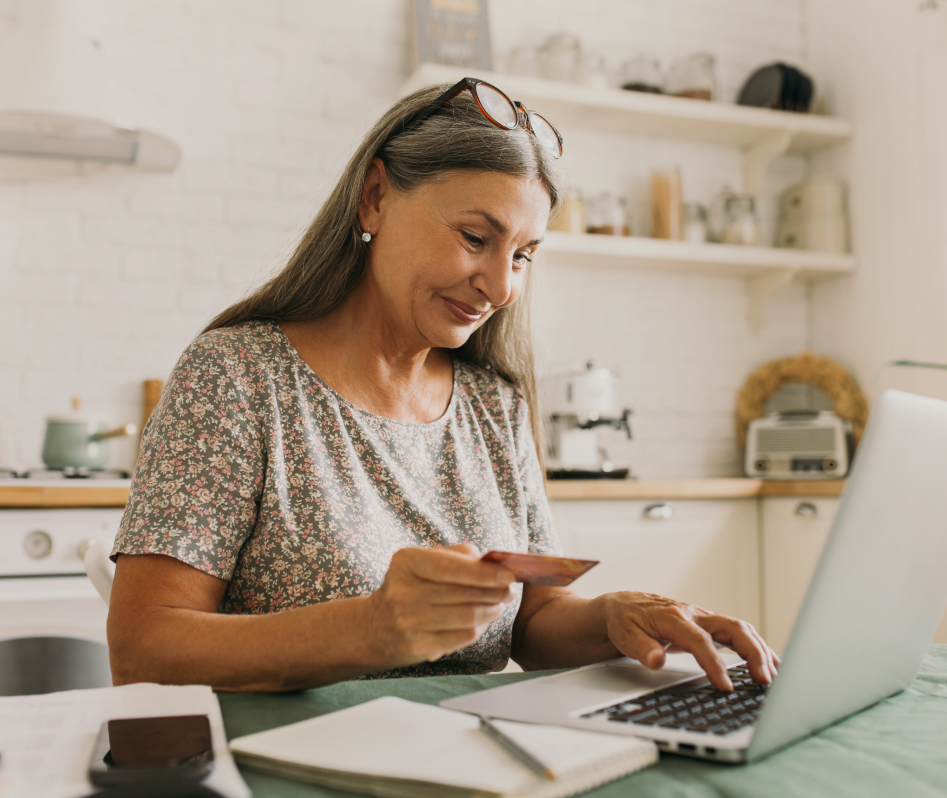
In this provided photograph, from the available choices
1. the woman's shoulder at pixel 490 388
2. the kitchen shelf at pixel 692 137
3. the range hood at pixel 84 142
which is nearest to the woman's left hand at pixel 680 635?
the woman's shoulder at pixel 490 388

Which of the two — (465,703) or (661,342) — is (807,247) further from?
(465,703)

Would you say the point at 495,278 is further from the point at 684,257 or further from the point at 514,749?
the point at 684,257

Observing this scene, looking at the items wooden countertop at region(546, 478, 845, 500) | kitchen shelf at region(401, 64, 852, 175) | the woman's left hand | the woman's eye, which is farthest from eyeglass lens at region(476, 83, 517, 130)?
kitchen shelf at region(401, 64, 852, 175)

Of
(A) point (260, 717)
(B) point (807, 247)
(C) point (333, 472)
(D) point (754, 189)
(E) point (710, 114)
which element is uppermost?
(E) point (710, 114)

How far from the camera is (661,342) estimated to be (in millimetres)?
3148

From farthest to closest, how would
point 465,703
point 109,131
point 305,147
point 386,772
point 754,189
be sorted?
point 754,189, point 305,147, point 109,131, point 465,703, point 386,772

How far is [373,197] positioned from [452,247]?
0.17 m

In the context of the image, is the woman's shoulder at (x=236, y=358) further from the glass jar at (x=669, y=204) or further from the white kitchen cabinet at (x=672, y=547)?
the glass jar at (x=669, y=204)

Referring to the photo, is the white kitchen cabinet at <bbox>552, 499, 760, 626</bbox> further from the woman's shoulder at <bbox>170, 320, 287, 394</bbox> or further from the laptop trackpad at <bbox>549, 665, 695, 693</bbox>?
the laptop trackpad at <bbox>549, 665, 695, 693</bbox>

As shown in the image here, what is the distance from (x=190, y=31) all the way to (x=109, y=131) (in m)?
0.53

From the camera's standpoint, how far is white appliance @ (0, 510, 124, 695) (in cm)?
180

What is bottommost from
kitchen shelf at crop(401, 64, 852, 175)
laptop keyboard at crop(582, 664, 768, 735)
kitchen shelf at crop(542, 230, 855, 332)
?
laptop keyboard at crop(582, 664, 768, 735)

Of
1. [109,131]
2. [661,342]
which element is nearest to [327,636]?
[109,131]

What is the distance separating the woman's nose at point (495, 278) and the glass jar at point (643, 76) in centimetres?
213
